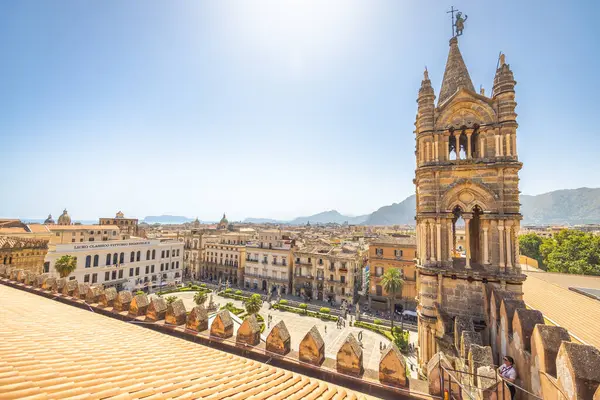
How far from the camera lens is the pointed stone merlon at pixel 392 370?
634 cm

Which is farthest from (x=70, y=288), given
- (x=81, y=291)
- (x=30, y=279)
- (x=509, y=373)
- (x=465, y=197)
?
(x=465, y=197)

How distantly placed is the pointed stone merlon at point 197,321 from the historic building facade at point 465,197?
894 cm

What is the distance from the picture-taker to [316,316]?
137ft

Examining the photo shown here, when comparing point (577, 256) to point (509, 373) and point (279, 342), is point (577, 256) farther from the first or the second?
point (279, 342)

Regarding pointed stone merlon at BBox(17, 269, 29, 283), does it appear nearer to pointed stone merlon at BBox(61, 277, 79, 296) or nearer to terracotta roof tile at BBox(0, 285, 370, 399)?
pointed stone merlon at BBox(61, 277, 79, 296)

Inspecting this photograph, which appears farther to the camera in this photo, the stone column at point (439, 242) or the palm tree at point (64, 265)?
the palm tree at point (64, 265)

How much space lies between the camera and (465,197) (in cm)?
1152

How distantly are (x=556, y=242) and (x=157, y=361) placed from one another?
2424 inches

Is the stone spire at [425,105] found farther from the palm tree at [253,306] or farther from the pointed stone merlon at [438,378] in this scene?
the palm tree at [253,306]

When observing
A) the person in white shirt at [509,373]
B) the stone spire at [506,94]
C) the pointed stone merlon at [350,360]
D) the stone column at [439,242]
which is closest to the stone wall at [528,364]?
the person in white shirt at [509,373]

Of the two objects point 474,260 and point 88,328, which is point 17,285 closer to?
point 88,328

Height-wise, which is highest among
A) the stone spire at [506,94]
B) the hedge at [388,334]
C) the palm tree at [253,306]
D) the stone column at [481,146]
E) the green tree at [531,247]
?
the stone spire at [506,94]

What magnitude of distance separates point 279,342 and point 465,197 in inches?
371

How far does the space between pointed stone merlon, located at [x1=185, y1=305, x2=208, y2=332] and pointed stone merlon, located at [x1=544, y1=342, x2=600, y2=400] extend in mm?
9024
